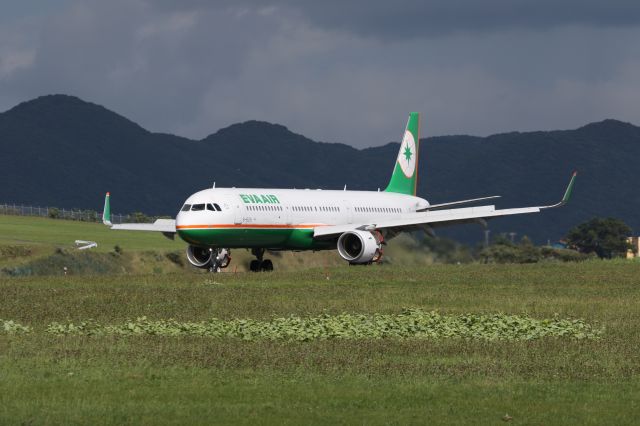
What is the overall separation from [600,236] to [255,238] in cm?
9420

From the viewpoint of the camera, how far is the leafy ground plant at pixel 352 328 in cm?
2966

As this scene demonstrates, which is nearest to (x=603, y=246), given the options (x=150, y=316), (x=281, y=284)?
(x=281, y=284)

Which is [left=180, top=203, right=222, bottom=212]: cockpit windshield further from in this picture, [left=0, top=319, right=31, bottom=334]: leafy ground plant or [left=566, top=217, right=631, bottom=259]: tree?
[left=566, top=217, right=631, bottom=259]: tree

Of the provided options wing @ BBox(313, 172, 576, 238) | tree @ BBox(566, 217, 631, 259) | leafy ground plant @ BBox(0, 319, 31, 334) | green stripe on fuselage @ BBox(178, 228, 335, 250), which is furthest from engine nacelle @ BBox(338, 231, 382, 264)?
tree @ BBox(566, 217, 631, 259)

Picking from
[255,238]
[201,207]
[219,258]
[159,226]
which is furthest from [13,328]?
[159,226]

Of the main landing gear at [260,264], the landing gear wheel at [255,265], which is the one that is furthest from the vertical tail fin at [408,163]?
the landing gear wheel at [255,265]

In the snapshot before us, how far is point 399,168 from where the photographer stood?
265 ft

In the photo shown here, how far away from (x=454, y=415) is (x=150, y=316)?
1671 centimetres

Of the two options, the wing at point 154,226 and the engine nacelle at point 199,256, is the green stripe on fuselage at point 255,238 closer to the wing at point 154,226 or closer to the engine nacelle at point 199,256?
the engine nacelle at point 199,256

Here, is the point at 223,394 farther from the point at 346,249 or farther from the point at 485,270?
the point at 346,249

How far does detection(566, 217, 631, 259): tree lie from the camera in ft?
478

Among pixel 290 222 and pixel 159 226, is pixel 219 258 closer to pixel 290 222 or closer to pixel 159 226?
pixel 290 222

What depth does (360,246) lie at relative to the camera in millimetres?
65688

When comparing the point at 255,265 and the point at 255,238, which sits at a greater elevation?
the point at 255,238
